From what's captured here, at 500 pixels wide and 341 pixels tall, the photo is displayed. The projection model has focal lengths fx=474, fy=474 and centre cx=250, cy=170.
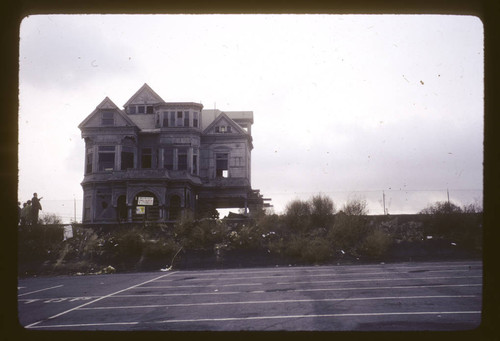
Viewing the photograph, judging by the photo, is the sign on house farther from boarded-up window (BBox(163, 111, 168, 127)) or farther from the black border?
the black border

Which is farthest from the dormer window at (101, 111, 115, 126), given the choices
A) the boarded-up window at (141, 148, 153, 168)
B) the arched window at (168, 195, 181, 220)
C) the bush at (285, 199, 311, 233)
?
the bush at (285, 199, 311, 233)

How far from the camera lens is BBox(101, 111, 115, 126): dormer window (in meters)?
36.5

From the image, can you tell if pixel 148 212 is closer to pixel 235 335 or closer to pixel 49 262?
pixel 49 262

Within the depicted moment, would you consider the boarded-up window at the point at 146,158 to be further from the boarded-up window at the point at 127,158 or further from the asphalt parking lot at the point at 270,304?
the asphalt parking lot at the point at 270,304

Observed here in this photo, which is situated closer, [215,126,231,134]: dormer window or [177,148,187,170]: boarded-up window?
[177,148,187,170]: boarded-up window

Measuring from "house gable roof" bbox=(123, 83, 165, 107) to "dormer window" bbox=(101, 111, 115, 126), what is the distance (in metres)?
2.83

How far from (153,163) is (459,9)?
36.2 m

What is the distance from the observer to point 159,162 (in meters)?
37.2

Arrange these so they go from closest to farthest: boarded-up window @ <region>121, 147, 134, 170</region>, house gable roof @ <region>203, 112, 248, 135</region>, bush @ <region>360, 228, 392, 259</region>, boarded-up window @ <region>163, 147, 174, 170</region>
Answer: bush @ <region>360, 228, 392, 259</region>
boarded-up window @ <region>121, 147, 134, 170</region>
boarded-up window @ <region>163, 147, 174, 170</region>
house gable roof @ <region>203, 112, 248, 135</region>

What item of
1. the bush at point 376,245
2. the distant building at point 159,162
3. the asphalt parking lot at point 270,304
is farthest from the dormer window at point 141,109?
the asphalt parking lot at point 270,304

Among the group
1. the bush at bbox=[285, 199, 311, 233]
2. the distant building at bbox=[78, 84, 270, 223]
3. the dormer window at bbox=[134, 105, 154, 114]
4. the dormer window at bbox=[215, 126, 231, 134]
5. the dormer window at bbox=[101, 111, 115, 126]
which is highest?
the dormer window at bbox=[134, 105, 154, 114]

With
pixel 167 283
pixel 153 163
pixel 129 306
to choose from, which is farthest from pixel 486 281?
pixel 153 163

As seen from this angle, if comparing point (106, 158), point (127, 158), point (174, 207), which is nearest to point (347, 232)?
point (174, 207)

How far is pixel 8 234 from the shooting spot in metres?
2.15
